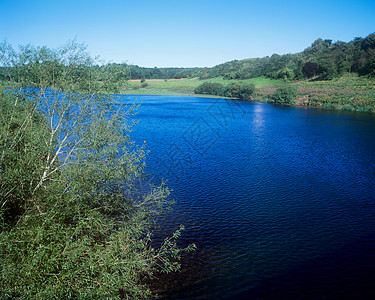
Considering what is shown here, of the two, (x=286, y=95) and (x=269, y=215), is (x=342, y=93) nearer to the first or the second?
(x=286, y=95)

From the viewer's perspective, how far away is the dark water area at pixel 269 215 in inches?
521

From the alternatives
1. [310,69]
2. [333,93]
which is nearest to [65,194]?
[333,93]

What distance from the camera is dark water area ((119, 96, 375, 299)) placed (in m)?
13.2

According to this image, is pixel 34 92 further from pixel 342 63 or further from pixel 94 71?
pixel 342 63

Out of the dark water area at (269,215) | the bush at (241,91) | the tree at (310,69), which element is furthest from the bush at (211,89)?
the dark water area at (269,215)

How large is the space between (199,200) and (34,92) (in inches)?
508

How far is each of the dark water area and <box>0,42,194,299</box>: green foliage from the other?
3.31 m

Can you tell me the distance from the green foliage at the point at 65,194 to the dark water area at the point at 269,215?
3.31 metres

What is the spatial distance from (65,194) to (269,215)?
44.0ft

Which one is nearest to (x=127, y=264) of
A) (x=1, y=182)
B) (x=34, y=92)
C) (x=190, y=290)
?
(x=190, y=290)

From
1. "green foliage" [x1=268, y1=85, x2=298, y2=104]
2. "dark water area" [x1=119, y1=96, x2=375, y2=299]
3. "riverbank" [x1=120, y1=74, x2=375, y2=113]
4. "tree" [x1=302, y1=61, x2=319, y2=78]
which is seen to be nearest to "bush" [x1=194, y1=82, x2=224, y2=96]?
"riverbank" [x1=120, y1=74, x2=375, y2=113]

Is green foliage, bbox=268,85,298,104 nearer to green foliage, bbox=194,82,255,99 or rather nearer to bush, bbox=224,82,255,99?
bush, bbox=224,82,255,99

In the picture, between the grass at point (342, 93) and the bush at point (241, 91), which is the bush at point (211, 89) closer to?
the bush at point (241, 91)

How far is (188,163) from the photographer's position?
1153 inches
